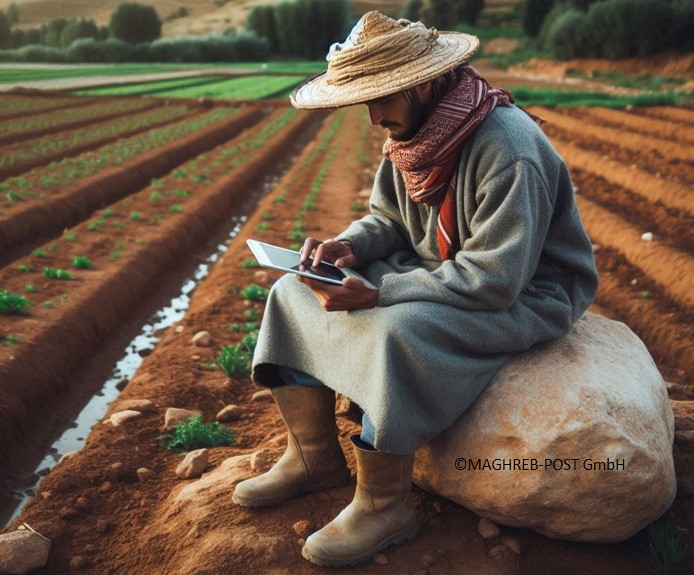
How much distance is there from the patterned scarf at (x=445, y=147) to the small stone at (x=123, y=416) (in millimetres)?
2173

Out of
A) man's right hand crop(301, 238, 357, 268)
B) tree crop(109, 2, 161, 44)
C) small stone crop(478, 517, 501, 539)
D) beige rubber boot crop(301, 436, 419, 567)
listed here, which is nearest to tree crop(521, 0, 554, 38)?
tree crop(109, 2, 161, 44)

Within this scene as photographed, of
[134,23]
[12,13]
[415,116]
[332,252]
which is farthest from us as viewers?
[134,23]

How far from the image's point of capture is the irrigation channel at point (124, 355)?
376 centimetres

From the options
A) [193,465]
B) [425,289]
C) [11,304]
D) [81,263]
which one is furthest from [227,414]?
[81,263]

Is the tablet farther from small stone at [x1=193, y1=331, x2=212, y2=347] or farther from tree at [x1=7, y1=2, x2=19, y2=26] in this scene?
tree at [x1=7, y1=2, x2=19, y2=26]

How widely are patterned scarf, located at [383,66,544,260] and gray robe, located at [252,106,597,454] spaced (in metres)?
0.05

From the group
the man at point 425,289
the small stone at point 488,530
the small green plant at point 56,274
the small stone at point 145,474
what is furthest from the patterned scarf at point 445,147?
the small green plant at point 56,274

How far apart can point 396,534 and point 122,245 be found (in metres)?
5.26

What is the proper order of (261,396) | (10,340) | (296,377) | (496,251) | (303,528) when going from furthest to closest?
(10,340)
(261,396)
(296,377)
(303,528)
(496,251)

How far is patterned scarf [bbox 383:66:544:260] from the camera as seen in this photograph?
2.40 metres

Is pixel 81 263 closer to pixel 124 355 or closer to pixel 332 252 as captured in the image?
pixel 124 355

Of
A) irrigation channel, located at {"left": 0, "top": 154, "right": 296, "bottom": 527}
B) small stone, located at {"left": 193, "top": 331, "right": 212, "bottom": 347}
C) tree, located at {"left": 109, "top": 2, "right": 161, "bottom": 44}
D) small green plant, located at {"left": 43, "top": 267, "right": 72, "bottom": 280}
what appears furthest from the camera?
tree, located at {"left": 109, "top": 2, "right": 161, "bottom": 44}

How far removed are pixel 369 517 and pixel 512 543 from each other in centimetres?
53

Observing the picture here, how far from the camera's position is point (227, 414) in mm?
4000
